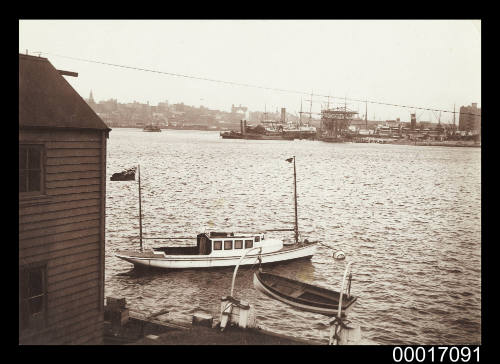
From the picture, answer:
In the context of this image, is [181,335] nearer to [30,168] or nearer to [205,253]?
[30,168]

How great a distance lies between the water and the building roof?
11.1 metres

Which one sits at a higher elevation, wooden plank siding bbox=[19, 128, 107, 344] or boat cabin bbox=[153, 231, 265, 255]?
wooden plank siding bbox=[19, 128, 107, 344]

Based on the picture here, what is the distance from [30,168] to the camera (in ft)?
31.0

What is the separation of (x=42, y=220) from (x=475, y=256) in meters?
28.0

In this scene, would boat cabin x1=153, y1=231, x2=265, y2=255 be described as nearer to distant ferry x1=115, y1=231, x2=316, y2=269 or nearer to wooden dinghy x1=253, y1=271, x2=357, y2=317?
distant ferry x1=115, y1=231, x2=316, y2=269

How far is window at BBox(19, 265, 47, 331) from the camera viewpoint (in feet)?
30.8

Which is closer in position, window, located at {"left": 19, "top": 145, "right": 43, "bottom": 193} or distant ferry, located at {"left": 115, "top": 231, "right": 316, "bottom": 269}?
window, located at {"left": 19, "top": 145, "right": 43, "bottom": 193}

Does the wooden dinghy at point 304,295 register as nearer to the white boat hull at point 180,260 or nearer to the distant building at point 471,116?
the white boat hull at point 180,260

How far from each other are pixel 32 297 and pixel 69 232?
5.13 feet

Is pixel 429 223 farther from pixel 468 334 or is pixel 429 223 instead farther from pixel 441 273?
pixel 468 334

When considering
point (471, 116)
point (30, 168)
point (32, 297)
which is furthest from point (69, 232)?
point (471, 116)

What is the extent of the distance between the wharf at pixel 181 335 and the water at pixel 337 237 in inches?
226

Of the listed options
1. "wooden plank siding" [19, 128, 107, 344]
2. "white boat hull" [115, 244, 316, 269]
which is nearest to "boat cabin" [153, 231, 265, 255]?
"white boat hull" [115, 244, 316, 269]
